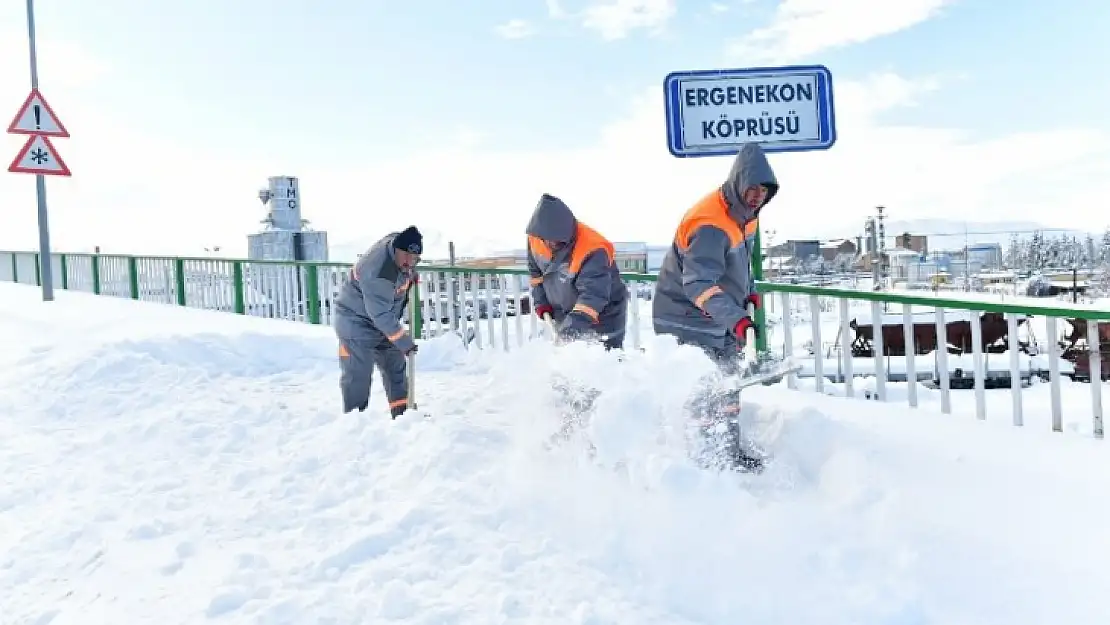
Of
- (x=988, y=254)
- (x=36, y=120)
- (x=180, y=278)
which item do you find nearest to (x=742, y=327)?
(x=36, y=120)

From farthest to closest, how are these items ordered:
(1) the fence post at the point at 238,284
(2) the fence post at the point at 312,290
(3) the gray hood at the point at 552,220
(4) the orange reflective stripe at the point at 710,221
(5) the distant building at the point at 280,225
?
(5) the distant building at the point at 280,225 < (1) the fence post at the point at 238,284 < (2) the fence post at the point at 312,290 < (3) the gray hood at the point at 552,220 < (4) the orange reflective stripe at the point at 710,221

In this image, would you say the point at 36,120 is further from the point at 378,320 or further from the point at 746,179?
the point at 746,179

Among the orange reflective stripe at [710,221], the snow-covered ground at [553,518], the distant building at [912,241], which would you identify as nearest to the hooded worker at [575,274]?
the snow-covered ground at [553,518]

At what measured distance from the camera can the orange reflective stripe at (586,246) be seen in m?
4.67

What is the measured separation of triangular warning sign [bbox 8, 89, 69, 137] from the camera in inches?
428

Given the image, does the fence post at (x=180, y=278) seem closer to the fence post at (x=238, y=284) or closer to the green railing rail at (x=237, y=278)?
the green railing rail at (x=237, y=278)

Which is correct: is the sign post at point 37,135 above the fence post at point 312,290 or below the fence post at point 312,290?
above

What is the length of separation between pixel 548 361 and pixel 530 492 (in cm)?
111

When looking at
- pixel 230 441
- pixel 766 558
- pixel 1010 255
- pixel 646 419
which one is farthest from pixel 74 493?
pixel 1010 255

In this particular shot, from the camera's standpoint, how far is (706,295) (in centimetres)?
393

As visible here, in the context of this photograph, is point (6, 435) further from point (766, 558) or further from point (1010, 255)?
point (1010, 255)

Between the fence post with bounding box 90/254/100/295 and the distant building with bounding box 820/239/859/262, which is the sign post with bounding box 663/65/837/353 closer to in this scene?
the fence post with bounding box 90/254/100/295

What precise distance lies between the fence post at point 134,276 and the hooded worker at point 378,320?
11.6m

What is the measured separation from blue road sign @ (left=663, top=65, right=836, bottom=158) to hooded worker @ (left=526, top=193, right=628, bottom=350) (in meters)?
1.12
